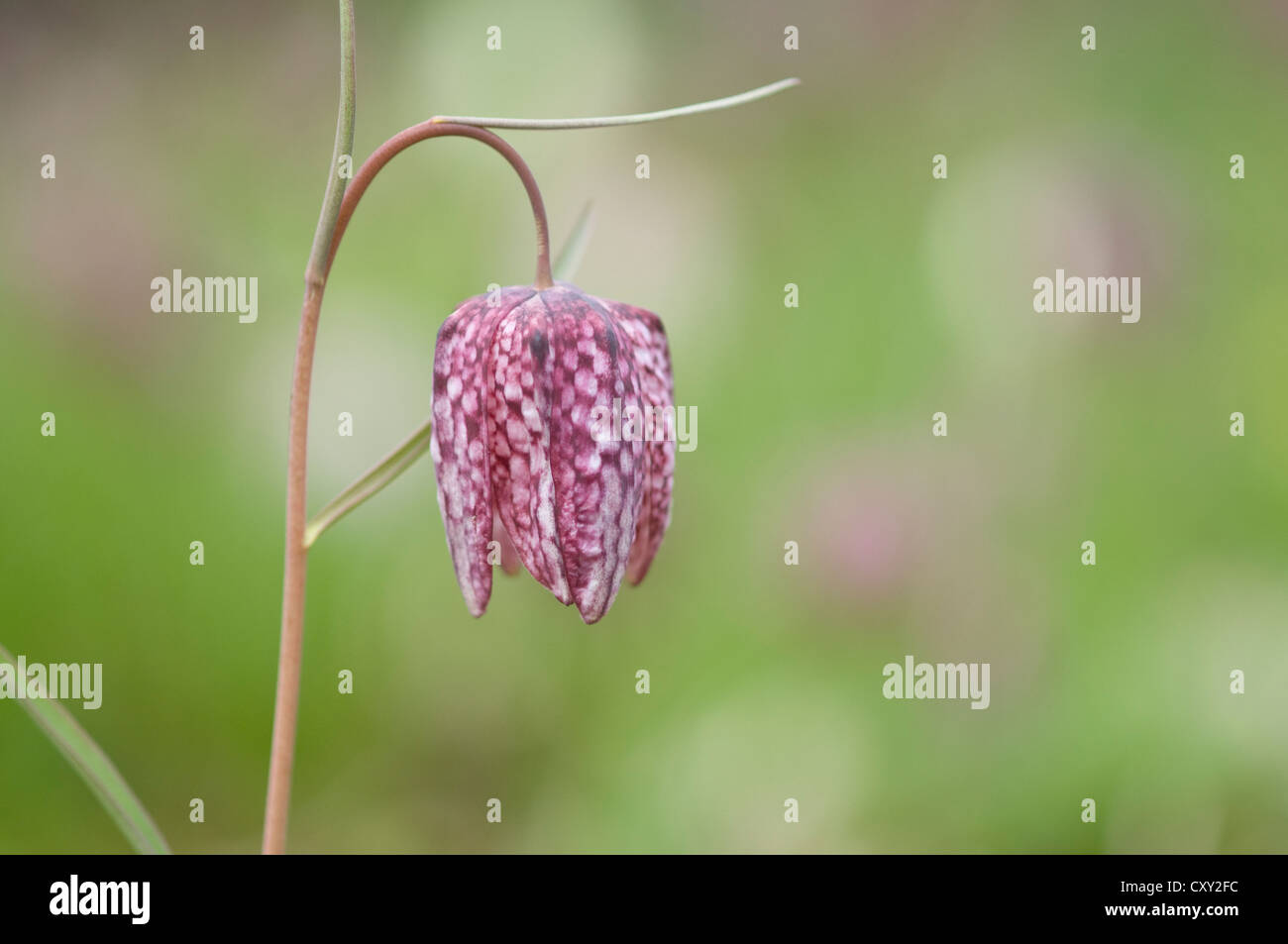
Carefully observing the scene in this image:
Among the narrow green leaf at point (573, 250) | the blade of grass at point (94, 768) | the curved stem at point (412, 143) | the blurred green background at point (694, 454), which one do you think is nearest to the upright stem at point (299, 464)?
the curved stem at point (412, 143)

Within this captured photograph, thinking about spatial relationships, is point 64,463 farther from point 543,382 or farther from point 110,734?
point 543,382

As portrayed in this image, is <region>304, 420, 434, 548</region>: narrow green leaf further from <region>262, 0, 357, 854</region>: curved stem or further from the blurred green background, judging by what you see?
the blurred green background

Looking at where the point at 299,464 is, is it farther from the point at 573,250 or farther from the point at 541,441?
the point at 573,250

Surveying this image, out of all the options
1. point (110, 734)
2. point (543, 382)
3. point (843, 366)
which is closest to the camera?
point (543, 382)

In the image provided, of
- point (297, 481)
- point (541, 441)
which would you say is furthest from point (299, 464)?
point (541, 441)

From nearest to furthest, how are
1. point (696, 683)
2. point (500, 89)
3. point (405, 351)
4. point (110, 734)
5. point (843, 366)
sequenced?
point (110, 734) < point (696, 683) < point (405, 351) < point (843, 366) < point (500, 89)

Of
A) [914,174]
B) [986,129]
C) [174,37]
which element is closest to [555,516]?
[914,174]

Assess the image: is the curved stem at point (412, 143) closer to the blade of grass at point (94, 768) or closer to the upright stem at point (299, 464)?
the upright stem at point (299, 464)
